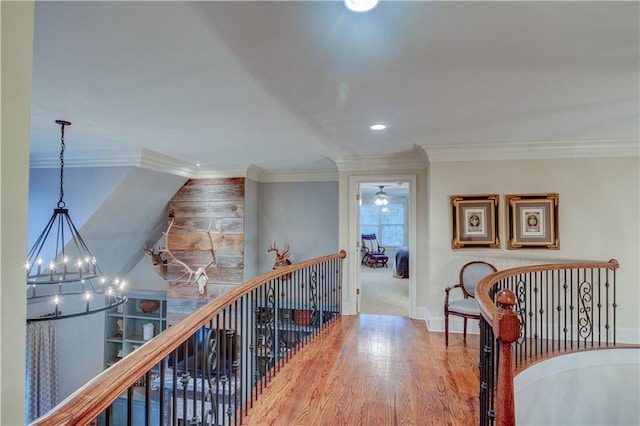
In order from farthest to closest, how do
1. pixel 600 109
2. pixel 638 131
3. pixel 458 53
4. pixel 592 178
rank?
pixel 592 178 < pixel 638 131 < pixel 600 109 < pixel 458 53

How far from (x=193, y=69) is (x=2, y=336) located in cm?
185

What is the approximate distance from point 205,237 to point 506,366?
506 cm

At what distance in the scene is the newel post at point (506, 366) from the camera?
1361 mm

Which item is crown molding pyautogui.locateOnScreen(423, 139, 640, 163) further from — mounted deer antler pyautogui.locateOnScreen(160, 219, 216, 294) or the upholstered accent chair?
the upholstered accent chair

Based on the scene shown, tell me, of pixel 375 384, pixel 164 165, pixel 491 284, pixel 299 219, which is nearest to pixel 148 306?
pixel 164 165

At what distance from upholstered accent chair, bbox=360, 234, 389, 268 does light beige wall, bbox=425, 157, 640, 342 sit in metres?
6.23

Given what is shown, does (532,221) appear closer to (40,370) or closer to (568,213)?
(568,213)

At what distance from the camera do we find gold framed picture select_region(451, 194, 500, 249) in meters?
4.00

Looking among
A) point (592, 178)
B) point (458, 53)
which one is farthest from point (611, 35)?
point (592, 178)

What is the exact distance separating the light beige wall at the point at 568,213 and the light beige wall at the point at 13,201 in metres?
4.00

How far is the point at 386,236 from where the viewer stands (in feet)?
Answer: 36.7

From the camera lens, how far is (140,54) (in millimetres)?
1908

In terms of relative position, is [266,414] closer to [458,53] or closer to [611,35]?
[458,53]

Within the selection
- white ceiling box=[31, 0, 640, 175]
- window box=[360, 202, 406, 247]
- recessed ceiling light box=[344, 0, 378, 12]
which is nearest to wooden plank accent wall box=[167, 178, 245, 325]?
white ceiling box=[31, 0, 640, 175]
